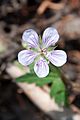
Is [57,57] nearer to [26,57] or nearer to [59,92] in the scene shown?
[26,57]

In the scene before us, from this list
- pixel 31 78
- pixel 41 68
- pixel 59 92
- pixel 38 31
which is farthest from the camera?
pixel 38 31

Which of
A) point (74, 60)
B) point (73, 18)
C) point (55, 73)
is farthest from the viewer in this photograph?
point (73, 18)

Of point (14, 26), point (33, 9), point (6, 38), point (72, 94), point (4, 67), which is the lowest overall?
point (72, 94)

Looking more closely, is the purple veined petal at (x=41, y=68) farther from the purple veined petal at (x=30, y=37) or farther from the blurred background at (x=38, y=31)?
the blurred background at (x=38, y=31)

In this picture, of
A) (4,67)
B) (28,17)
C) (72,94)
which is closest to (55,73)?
(72,94)

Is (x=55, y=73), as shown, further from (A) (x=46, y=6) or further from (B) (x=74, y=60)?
(A) (x=46, y=6)

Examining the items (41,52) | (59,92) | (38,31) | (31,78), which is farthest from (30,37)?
(38,31)

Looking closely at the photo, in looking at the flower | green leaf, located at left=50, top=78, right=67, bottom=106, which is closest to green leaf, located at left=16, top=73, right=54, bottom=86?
green leaf, located at left=50, top=78, right=67, bottom=106
